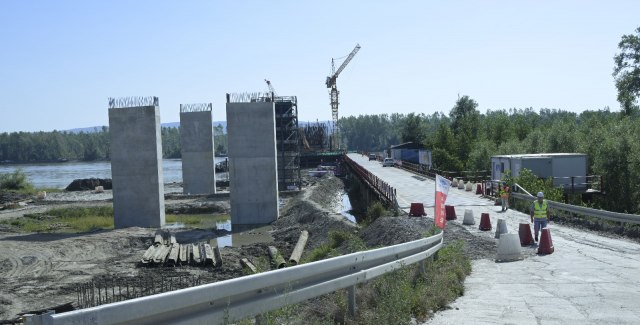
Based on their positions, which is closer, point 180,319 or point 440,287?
point 180,319

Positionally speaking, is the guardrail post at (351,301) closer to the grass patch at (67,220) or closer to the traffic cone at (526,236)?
the traffic cone at (526,236)

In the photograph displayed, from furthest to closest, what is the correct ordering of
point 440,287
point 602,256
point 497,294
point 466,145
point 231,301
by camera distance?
point 466,145 → point 602,256 → point 497,294 → point 440,287 → point 231,301

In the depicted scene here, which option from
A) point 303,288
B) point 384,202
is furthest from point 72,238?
point 303,288

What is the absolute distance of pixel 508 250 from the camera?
13.9 metres

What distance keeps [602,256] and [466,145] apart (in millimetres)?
58389

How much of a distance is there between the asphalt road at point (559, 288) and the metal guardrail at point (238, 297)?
3.83 feet

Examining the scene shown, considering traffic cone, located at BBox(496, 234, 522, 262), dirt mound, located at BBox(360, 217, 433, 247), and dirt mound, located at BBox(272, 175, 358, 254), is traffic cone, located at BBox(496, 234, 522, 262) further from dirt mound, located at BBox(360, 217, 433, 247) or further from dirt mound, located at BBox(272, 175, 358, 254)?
dirt mound, located at BBox(272, 175, 358, 254)

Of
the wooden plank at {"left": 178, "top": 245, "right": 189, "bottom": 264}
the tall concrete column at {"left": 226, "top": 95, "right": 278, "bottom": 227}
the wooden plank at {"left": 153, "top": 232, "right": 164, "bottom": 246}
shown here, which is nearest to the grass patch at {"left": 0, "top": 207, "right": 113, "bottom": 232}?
the tall concrete column at {"left": 226, "top": 95, "right": 278, "bottom": 227}

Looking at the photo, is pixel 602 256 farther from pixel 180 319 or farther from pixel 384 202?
pixel 384 202

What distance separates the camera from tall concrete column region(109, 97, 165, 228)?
36594 millimetres

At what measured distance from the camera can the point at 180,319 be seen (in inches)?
186

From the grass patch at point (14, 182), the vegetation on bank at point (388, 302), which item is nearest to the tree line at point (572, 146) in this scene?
the vegetation on bank at point (388, 302)

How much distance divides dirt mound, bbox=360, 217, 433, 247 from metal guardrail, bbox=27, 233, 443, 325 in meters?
11.1

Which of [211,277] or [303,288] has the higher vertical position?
[303,288]
